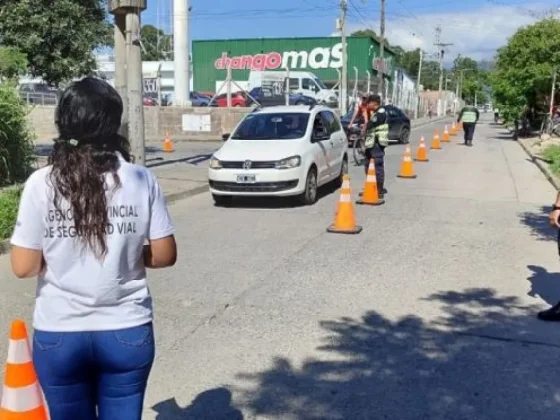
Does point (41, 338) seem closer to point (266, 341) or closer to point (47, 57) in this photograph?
point (266, 341)

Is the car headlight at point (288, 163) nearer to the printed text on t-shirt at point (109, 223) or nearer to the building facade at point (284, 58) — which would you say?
the printed text on t-shirt at point (109, 223)

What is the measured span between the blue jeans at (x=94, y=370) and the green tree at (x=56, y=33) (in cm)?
1348

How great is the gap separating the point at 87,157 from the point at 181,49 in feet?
96.4

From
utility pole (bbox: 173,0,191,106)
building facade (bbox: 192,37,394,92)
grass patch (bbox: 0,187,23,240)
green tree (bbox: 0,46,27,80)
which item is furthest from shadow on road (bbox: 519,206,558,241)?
building facade (bbox: 192,37,394,92)

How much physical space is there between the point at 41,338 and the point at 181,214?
8445mm

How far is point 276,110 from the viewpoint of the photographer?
12.7 m

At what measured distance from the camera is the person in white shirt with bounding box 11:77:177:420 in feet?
7.45

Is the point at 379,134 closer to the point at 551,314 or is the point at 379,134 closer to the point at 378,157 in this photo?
the point at 378,157

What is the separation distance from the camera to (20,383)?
99.7 inches

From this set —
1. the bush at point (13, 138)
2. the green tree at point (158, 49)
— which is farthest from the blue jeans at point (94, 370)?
the green tree at point (158, 49)

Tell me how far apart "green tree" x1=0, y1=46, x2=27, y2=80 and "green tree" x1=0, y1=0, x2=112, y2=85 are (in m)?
2.89

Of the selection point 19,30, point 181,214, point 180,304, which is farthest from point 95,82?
point 19,30

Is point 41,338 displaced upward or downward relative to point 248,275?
upward

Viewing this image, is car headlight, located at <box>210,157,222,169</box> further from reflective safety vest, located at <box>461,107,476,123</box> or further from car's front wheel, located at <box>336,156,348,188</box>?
reflective safety vest, located at <box>461,107,476,123</box>
